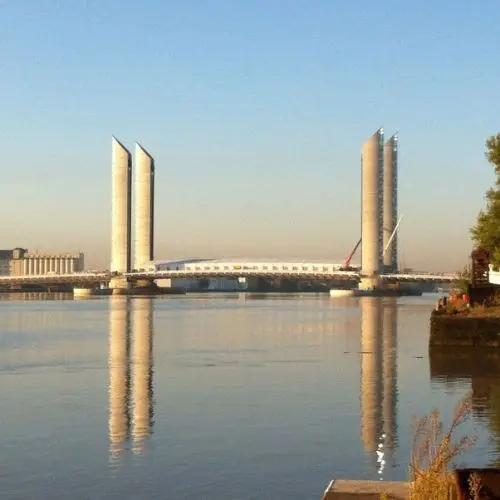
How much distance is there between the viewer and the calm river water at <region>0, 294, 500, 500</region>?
1359 centimetres

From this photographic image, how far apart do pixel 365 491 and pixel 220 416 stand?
10363 millimetres

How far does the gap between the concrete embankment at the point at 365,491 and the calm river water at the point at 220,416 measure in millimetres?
2782

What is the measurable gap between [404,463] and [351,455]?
108 centimetres

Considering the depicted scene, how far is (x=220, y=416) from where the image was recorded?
64.4 ft

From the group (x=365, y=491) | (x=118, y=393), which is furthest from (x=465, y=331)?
(x=365, y=491)

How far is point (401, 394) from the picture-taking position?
23.5m

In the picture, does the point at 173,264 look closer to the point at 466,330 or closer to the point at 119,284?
the point at 119,284

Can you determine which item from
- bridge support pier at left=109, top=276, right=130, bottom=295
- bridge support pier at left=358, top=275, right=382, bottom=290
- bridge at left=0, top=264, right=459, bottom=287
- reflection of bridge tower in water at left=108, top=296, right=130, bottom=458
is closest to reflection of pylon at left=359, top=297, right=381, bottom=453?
reflection of bridge tower in water at left=108, top=296, right=130, bottom=458

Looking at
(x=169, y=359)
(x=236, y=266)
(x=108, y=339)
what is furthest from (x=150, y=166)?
(x=169, y=359)

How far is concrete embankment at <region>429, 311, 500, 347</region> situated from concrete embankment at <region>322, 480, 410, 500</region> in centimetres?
2835

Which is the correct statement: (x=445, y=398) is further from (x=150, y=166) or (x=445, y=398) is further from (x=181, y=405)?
(x=150, y=166)

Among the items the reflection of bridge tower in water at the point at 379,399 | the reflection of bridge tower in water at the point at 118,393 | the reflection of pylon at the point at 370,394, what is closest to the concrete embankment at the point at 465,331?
the reflection of bridge tower in water at the point at 379,399

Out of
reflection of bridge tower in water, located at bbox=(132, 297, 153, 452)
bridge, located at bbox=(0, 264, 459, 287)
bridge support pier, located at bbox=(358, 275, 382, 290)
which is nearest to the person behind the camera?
reflection of bridge tower in water, located at bbox=(132, 297, 153, 452)

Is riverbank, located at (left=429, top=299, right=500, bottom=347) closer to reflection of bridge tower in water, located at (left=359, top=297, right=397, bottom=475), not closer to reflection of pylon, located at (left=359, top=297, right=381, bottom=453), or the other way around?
reflection of bridge tower in water, located at (left=359, top=297, right=397, bottom=475)
